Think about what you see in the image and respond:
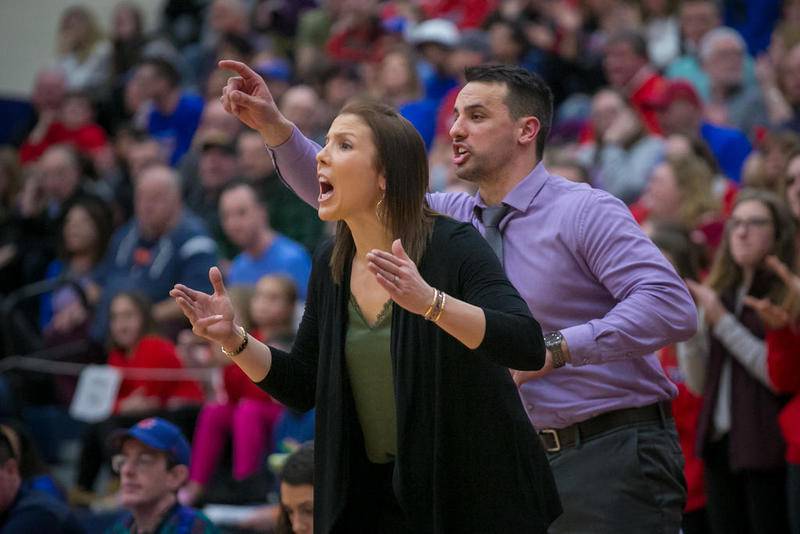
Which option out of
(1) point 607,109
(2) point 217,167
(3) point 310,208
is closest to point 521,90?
(1) point 607,109

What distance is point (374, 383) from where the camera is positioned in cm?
321

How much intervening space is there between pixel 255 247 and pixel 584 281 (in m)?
4.68

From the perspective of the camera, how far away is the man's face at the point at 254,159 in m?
9.41

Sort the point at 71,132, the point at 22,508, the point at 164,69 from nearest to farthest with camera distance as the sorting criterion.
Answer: the point at 22,508
the point at 164,69
the point at 71,132

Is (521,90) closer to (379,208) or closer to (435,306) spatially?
(379,208)

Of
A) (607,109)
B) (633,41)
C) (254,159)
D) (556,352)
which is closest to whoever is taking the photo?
(556,352)

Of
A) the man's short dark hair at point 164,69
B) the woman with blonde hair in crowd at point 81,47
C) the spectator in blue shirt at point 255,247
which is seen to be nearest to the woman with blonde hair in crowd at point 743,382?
the spectator in blue shirt at point 255,247

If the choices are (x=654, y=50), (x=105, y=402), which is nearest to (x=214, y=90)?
(x=654, y=50)

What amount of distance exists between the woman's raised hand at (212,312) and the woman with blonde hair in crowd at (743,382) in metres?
2.77

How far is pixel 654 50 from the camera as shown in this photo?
1073 centimetres

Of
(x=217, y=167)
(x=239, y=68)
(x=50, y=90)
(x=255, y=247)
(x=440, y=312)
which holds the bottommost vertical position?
(x=255, y=247)

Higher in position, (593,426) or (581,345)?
(581,345)

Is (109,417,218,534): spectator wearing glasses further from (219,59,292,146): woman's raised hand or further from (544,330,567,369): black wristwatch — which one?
(544,330,567,369): black wristwatch

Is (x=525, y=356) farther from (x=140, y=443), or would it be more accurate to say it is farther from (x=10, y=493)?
(x=10, y=493)
